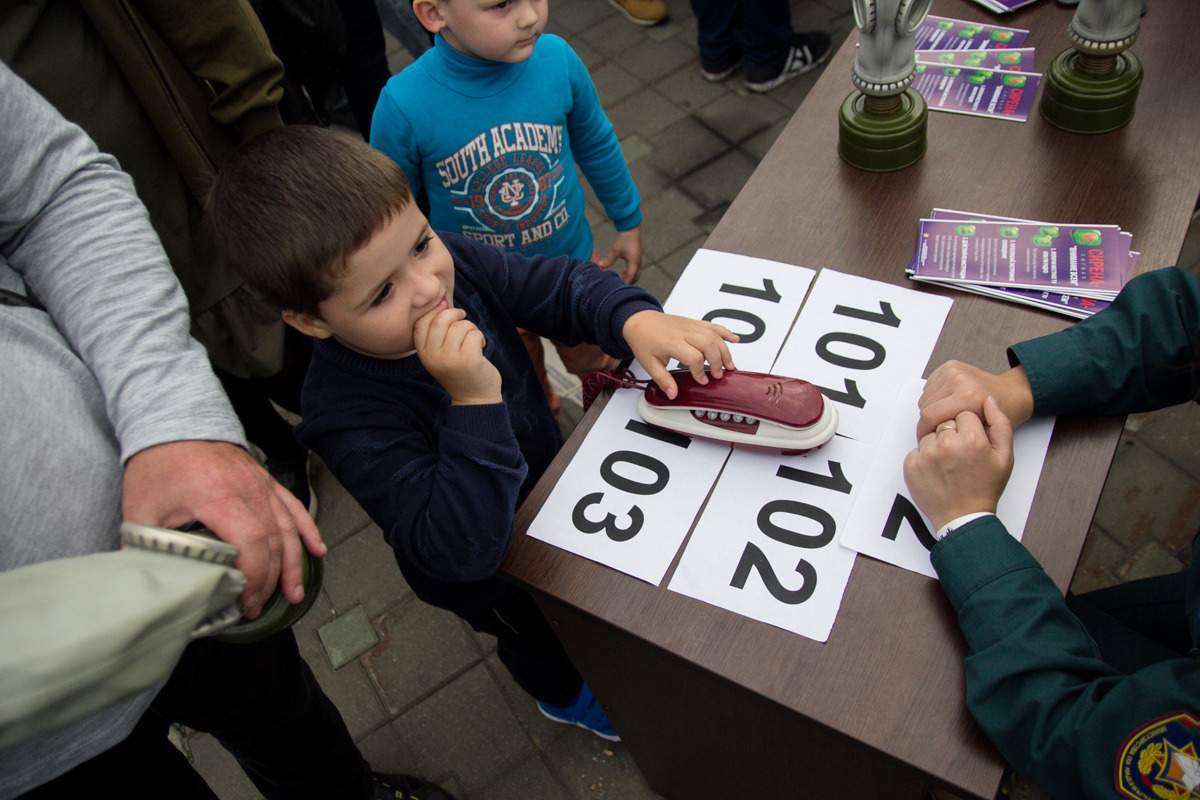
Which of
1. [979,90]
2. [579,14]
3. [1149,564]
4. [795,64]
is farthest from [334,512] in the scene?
[579,14]

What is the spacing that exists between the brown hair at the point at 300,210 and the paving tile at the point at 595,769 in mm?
1376

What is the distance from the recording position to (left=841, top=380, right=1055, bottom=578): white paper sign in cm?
104

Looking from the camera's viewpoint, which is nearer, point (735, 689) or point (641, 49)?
point (735, 689)

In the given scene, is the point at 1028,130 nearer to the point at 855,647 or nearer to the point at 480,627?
the point at 855,647

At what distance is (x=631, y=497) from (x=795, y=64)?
9.78ft

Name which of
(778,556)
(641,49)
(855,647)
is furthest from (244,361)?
(641,49)

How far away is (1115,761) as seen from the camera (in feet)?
2.70

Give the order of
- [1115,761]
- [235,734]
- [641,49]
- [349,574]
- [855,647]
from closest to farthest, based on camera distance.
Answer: [1115,761] → [855,647] → [235,734] → [349,574] → [641,49]

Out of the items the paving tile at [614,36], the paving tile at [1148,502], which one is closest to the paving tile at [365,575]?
the paving tile at [1148,502]

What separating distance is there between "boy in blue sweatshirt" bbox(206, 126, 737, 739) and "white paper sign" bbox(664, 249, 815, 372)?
0.28 feet

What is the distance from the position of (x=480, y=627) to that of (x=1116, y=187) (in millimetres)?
1473

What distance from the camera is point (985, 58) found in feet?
5.56

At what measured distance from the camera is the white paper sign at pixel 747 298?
1.30m

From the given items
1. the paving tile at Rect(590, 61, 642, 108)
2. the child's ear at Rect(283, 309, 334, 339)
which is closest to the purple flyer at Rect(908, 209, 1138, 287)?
the child's ear at Rect(283, 309, 334, 339)
